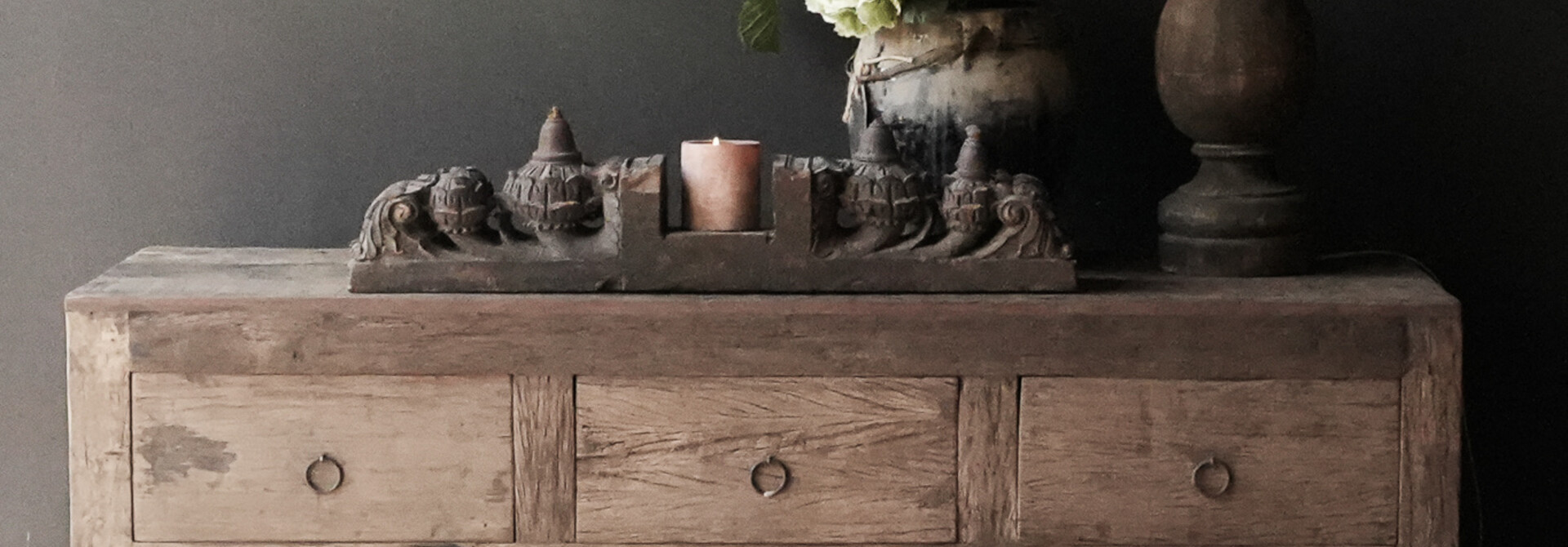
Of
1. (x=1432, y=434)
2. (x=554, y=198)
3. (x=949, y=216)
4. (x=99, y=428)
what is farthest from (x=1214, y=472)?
(x=99, y=428)

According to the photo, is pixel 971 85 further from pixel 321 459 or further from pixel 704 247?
pixel 321 459

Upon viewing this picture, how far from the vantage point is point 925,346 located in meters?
1.44

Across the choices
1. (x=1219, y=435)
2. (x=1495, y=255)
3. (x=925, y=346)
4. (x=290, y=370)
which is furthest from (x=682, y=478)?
(x=1495, y=255)

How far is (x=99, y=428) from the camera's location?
1453 mm

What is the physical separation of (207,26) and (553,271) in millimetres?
648

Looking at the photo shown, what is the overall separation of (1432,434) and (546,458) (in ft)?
2.68

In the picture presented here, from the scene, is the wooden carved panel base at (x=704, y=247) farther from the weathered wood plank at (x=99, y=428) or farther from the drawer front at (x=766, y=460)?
the weathered wood plank at (x=99, y=428)

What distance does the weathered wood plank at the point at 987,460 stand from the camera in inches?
57.1

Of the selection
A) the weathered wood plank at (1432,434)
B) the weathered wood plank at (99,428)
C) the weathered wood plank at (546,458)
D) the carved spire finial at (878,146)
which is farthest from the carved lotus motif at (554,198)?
the weathered wood plank at (1432,434)

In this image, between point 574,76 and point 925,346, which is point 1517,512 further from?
point 574,76

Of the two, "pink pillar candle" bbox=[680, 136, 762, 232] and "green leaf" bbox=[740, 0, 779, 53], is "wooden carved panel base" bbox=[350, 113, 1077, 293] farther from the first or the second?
"green leaf" bbox=[740, 0, 779, 53]

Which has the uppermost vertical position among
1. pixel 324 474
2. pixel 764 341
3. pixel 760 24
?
pixel 760 24

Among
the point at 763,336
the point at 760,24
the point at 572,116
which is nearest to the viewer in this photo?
the point at 763,336

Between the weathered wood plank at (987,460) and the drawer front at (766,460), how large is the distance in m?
0.01
